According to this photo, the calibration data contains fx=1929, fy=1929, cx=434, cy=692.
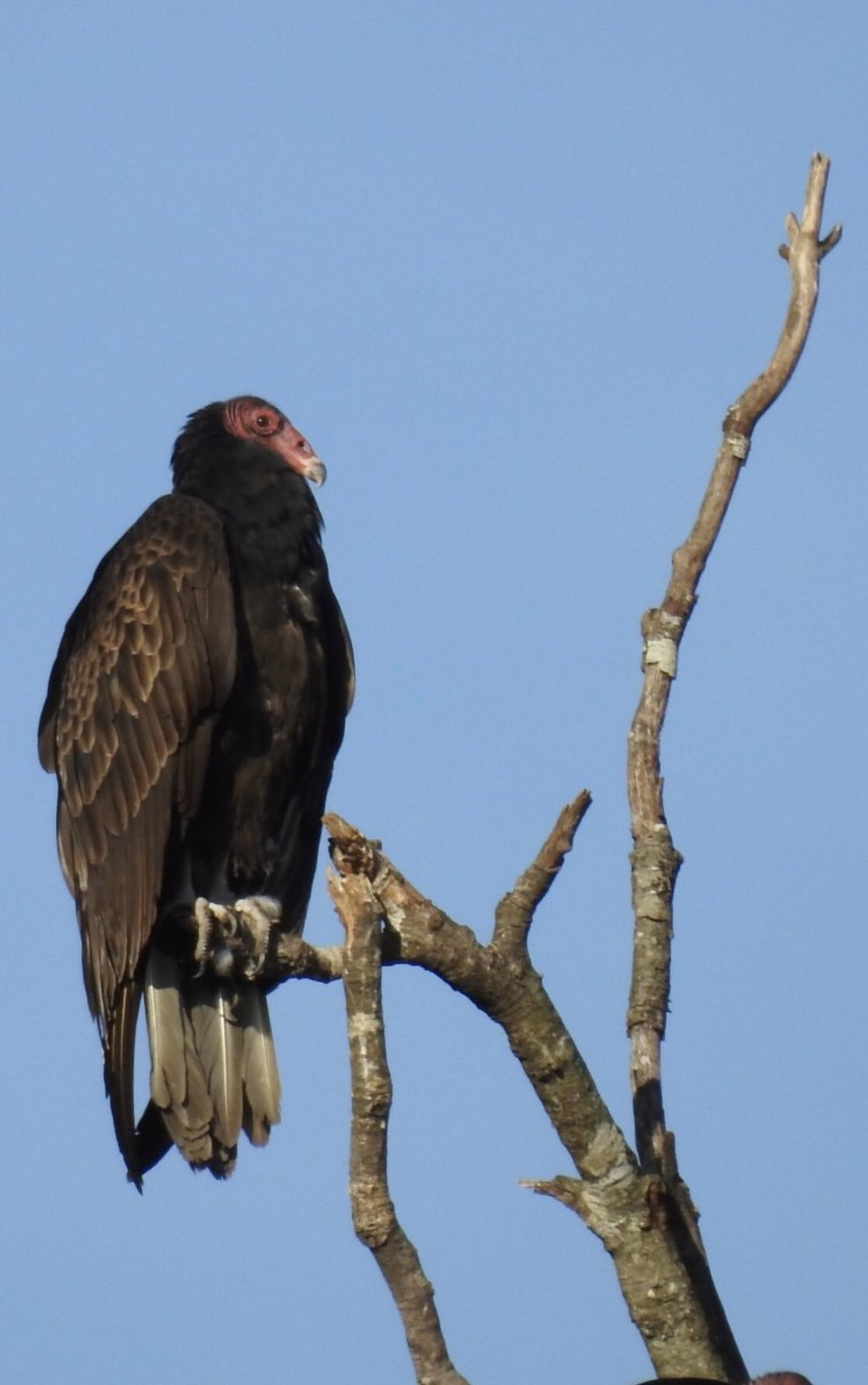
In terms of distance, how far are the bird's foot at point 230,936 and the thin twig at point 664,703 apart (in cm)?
117

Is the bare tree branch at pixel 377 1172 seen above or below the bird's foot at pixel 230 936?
below

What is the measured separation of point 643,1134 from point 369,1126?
82 cm

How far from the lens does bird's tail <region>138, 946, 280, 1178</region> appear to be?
5082 mm

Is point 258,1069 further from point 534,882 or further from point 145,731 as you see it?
point 534,882

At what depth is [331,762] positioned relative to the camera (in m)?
5.79

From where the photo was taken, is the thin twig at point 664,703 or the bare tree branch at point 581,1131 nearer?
the bare tree branch at point 581,1131

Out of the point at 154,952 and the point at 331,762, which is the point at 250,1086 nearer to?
the point at 154,952

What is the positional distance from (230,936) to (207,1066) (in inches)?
16.0

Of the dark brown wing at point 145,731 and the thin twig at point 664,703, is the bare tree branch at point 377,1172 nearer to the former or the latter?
the thin twig at point 664,703

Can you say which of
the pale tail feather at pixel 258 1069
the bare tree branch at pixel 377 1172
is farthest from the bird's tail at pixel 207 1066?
the bare tree branch at pixel 377 1172

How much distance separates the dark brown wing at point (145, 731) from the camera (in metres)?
5.22

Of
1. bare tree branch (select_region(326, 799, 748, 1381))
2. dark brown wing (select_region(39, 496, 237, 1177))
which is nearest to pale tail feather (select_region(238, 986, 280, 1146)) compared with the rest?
dark brown wing (select_region(39, 496, 237, 1177))

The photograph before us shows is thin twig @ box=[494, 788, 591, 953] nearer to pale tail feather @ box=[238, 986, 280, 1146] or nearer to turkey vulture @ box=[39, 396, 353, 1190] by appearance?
turkey vulture @ box=[39, 396, 353, 1190]

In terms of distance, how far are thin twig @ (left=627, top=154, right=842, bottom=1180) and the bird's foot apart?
117cm
